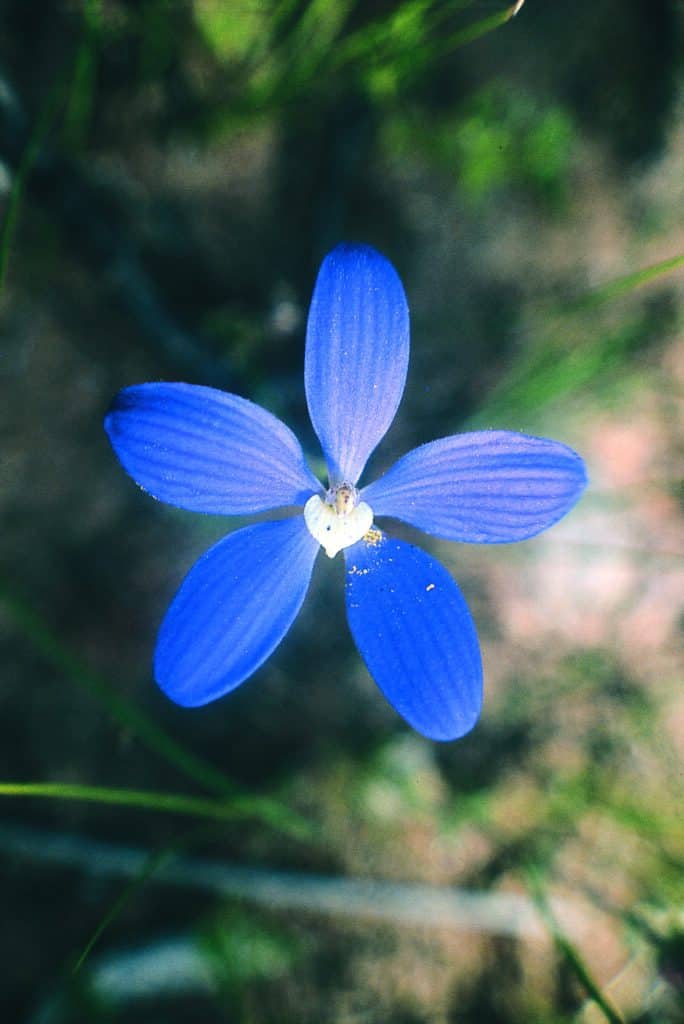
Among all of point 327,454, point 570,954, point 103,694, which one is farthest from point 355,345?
point 570,954

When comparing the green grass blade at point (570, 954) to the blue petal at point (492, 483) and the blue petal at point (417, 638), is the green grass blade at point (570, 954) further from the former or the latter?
the blue petal at point (492, 483)

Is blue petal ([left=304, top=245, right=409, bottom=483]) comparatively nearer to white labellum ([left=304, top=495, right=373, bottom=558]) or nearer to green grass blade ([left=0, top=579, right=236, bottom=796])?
white labellum ([left=304, top=495, right=373, bottom=558])

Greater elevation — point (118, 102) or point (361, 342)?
point (118, 102)

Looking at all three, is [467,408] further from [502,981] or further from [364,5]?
A: [502,981]

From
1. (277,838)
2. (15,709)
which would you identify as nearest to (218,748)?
(277,838)

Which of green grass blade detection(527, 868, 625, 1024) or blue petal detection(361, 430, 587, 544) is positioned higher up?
blue petal detection(361, 430, 587, 544)

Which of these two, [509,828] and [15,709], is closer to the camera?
[15,709]

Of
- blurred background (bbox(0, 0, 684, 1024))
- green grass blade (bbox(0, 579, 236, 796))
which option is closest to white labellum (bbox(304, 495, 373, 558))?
blurred background (bbox(0, 0, 684, 1024))
